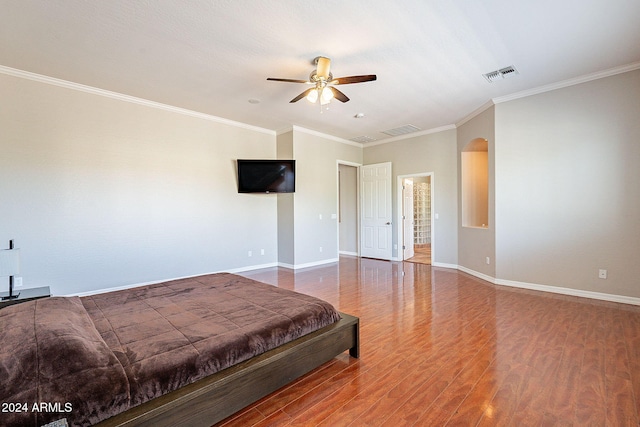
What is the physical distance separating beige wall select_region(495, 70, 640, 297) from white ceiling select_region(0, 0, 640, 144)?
416 mm

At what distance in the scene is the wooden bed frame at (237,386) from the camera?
1382 mm

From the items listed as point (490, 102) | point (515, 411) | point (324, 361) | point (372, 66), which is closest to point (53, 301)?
point (324, 361)

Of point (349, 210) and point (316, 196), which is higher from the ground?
point (316, 196)

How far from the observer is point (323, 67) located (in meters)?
3.26

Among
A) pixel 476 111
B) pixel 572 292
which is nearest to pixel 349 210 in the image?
pixel 476 111

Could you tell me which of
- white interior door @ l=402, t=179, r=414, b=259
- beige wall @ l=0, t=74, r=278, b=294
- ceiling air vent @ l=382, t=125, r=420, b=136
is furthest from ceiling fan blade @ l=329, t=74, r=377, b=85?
white interior door @ l=402, t=179, r=414, b=259

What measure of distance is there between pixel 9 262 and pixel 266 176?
3.88m

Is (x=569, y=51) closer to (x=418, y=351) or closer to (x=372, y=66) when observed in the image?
(x=372, y=66)

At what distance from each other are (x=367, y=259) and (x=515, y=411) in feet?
18.5

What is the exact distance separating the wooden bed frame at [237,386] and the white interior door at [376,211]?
5131mm

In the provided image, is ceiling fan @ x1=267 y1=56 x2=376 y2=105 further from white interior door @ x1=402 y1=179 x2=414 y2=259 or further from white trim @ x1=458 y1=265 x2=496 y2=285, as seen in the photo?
white interior door @ x1=402 y1=179 x2=414 y2=259

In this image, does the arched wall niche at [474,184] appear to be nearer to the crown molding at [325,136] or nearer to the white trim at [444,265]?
the white trim at [444,265]

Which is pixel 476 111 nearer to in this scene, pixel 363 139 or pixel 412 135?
pixel 412 135

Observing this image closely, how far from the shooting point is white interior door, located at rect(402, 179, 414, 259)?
7377 millimetres
